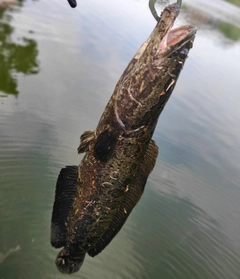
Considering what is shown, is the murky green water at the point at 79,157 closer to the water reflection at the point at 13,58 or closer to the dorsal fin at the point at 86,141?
the water reflection at the point at 13,58

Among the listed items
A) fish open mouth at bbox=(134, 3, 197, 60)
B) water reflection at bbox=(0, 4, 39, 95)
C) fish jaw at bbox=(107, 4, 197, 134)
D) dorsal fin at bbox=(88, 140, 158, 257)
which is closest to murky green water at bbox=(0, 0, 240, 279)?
water reflection at bbox=(0, 4, 39, 95)

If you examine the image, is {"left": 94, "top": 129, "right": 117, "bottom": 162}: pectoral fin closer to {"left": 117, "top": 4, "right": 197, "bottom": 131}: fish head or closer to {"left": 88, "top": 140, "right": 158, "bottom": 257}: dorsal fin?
{"left": 117, "top": 4, "right": 197, "bottom": 131}: fish head

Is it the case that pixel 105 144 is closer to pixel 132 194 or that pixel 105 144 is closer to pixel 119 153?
pixel 119 153

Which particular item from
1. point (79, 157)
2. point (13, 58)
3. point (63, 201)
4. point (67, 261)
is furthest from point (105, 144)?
point (13, 58)

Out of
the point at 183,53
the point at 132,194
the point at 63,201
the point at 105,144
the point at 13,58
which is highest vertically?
the point at 183,53

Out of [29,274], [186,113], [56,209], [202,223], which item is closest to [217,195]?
[202,223]
